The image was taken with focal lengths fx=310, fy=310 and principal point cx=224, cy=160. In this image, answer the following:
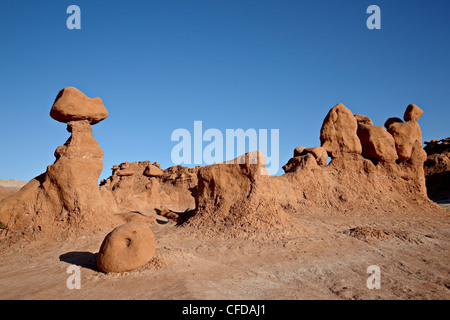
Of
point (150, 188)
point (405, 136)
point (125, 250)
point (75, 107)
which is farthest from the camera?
point (150, 188)

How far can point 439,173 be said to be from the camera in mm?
25516

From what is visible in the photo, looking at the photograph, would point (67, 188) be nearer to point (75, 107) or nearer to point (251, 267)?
point (75, 107)

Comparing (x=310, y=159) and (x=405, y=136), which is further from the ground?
(x=405, y=136)

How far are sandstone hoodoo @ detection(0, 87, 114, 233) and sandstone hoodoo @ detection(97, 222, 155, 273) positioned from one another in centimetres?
396

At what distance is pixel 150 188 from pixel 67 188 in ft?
30.0

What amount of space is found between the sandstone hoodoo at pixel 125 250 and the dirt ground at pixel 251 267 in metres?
0.15

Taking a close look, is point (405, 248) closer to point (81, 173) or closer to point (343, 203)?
point (343, 203)

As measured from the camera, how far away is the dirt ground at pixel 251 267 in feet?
16.0

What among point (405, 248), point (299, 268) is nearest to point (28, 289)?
point (299, 268)

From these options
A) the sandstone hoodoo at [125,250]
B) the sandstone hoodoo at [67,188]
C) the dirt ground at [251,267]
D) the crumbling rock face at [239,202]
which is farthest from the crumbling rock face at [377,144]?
the sandstone hoodoo at [125,250]

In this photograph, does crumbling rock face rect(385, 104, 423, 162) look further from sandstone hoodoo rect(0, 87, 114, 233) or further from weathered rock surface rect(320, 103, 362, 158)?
sandstone hoodoo rect(0, 87, 114, 233)

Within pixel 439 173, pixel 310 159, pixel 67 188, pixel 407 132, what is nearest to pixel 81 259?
pixel 67 188

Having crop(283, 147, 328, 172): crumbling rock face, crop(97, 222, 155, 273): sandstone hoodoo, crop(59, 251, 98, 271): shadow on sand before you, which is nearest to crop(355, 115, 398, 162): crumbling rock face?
crop(283, 147, 328, 172): crumbling rock face
